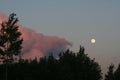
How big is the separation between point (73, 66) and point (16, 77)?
1304 inches

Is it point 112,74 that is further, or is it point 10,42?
point 112,74

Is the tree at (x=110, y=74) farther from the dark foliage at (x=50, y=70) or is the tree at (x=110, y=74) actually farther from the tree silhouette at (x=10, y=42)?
the tree silhouette at (x=10, y=42)

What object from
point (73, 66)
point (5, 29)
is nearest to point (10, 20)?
point (5, 29)

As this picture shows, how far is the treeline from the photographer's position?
107 m

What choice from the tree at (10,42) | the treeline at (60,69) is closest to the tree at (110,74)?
the treeline at (60,69)

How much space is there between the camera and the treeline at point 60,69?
107m

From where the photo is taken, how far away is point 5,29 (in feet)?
318

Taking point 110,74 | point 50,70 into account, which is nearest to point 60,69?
point 50,70

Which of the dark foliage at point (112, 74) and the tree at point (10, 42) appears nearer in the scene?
the tree at point (10, 42)

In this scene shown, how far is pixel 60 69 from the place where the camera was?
11325 cm

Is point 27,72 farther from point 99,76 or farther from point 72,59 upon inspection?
point 99,76

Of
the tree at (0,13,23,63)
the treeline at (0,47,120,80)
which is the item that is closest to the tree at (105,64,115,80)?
the treeline at (0,47,120,80)

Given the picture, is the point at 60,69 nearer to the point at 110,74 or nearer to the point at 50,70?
the point at 50,70

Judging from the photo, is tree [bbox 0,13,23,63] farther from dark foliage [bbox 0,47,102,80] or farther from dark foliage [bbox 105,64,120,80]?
dark foliage [bbox 105,64,120,80]
